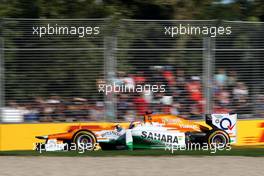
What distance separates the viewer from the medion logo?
12.5m

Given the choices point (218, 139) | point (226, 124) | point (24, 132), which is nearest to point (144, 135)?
point (218, 139)

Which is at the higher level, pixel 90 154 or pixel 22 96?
pixel 22 96

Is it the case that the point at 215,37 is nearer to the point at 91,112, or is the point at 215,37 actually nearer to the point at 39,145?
the point at 91,112

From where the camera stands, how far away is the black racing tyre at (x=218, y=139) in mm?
12656

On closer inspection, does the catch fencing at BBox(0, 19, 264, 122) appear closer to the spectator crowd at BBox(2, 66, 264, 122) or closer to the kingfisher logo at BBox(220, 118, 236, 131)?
the spectator crowd at BBox(2, 66, 264, 122)

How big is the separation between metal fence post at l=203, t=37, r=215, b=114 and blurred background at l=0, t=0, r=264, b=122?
0.07 feet

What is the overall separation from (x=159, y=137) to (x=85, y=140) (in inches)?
60.8

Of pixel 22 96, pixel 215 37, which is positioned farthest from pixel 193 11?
pixel 22 96
